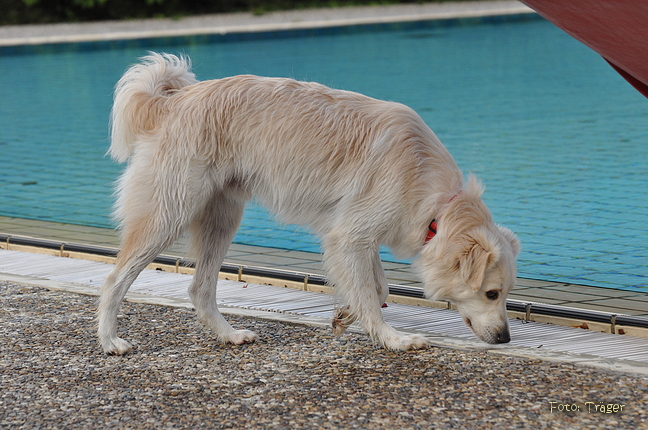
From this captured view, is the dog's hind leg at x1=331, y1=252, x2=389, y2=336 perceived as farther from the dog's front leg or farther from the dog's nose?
the dog's nose

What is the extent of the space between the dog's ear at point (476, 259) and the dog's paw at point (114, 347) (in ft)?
5.89

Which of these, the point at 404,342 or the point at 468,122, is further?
the point at 468,122

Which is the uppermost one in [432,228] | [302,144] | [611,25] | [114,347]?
[611,25]

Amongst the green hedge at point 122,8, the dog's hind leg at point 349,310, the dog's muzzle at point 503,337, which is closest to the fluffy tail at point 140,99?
the dog's hind leg at point 349,310

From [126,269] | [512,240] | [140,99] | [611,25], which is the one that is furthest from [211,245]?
[611,25]

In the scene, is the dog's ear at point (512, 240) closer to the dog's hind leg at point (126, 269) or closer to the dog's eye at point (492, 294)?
the dog's eye at point (492, 294)

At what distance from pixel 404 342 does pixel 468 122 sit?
957cm

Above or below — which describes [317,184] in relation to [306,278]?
above

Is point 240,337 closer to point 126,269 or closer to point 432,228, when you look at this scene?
point 126,269

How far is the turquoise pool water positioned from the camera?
26.0ft

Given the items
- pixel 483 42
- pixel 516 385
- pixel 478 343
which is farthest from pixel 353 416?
pixel 483 42

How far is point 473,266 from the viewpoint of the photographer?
14.1ft

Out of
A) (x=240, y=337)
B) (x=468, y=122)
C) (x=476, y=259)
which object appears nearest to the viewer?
(x=476, y=259)

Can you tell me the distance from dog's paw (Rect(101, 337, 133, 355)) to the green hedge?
2751 cm
